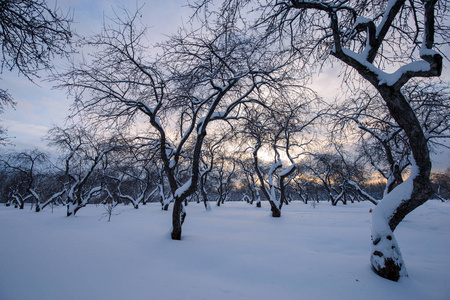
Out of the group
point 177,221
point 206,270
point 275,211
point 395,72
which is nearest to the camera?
point 395,72

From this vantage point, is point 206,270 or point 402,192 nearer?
point 402,192

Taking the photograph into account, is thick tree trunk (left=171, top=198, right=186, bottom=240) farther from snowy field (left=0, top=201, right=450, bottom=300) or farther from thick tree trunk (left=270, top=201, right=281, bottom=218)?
thick tree trunk (left=270, top=201, right=281, bottom=218)

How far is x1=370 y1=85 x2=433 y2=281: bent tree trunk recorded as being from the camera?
3129 mm

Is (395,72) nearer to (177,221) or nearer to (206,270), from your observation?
(206,270)

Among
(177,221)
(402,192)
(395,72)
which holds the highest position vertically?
(395,72)

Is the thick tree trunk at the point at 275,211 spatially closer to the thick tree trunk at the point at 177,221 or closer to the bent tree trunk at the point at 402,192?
the thick tree trunk at the point at 177,221

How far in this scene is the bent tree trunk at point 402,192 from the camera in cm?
313

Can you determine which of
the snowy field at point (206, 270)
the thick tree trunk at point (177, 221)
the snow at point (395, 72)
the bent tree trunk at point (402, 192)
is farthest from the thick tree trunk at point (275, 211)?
the snow at point (395, 72)

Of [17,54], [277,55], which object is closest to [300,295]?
[277,55]

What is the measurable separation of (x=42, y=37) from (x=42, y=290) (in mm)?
4251

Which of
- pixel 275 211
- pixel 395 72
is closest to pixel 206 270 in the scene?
pixel 395 72

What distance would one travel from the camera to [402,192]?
3.40m

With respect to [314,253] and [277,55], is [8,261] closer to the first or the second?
[314,253]

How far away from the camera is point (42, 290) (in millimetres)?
2598
